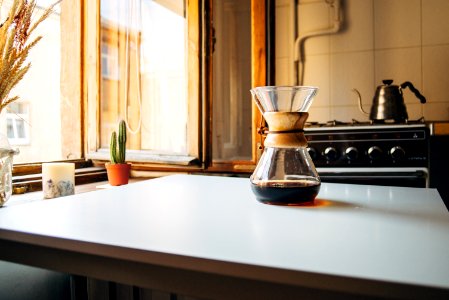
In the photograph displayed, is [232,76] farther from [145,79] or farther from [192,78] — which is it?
[192,78]

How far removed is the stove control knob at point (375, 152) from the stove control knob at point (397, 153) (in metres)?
0.05

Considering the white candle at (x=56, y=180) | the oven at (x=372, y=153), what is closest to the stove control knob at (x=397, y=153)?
the oven at (x=372, y=153)

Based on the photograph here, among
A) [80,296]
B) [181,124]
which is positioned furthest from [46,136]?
[80,296]

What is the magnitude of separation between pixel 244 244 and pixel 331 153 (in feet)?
5.09

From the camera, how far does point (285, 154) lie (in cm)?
73

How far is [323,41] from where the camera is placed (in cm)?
261

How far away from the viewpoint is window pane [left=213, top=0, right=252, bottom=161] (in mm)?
2936

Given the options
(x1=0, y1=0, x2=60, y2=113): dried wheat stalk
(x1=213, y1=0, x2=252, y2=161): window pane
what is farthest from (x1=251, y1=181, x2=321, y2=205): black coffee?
(x1=213, y1=0, x2=252, y2=161): window pane

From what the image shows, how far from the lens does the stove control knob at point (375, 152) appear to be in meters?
1.86

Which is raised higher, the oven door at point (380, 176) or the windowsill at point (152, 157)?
the windowsill at point (152, 157)

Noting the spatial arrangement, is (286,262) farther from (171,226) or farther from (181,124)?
(181,124)

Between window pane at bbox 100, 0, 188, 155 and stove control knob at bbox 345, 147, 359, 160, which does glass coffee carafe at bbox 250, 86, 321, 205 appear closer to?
stove control knob at bbox 345, 147, 359, 160

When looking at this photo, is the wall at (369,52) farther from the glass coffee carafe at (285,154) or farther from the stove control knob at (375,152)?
the glass coffee carafe at (285,154)

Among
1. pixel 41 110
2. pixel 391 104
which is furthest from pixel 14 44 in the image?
pixel 41 110
